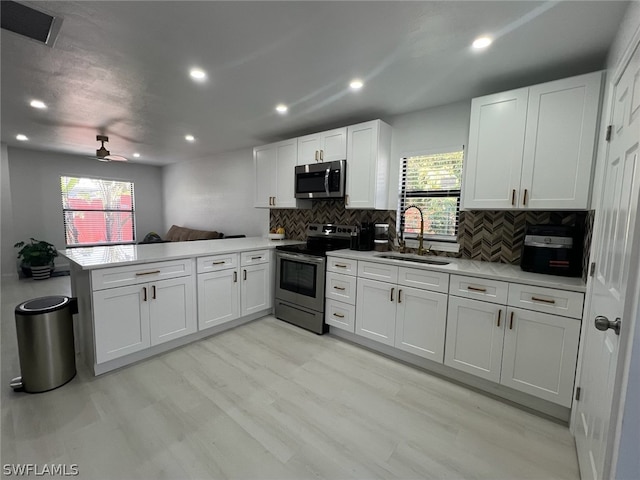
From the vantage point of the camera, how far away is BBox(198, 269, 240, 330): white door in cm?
283

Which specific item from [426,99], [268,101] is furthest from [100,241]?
[426,99]

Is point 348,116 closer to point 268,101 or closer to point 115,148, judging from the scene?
point 268,101

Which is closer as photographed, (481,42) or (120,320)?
(481,42)

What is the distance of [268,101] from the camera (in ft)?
9.25

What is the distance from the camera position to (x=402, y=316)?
2490mm

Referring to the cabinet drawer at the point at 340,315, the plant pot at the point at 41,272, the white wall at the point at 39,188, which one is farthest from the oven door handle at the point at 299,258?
the white wall at the point at 39,188

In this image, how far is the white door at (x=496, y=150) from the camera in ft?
6.96

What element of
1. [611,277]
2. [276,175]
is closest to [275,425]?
[611,277]

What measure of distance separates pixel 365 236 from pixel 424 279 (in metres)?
0.96

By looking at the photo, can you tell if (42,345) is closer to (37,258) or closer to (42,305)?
(42,305)

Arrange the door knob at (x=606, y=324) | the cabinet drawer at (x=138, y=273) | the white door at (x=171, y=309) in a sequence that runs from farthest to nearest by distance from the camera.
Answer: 1. the white door at (x=171, y=309)
2. the cabinet drawer at (x=138, y=273)
3. the door knob at (x=606, y=324)

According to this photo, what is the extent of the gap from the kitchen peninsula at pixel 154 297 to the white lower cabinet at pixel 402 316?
1391 millimetres

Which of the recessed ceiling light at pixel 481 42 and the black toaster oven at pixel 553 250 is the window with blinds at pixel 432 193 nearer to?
the black toaster oven at pixel 553 250

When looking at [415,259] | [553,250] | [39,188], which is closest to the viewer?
[553,250]
